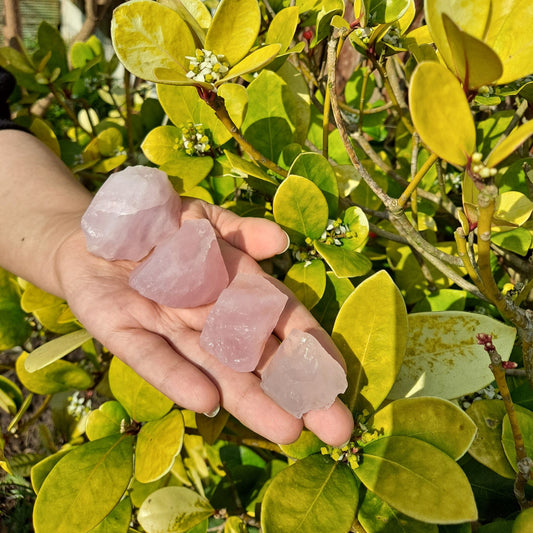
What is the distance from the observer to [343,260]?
87 cm

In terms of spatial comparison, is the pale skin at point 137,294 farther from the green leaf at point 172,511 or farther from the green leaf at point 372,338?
the green leaf at point 172,511

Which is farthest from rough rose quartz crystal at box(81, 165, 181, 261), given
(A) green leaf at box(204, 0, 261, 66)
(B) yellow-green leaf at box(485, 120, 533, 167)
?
(B) yellow-green leaf at box(485, 120, 533, 167)

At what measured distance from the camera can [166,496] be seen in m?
1.01

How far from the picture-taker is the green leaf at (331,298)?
0.97 m

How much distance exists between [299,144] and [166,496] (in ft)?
2.55

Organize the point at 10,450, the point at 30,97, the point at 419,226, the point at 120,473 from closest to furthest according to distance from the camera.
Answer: the point at 120,473, the point at 419,226, the point at 30,97, the point at 10,450

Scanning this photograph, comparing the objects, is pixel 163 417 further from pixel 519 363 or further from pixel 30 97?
pixel 30 97

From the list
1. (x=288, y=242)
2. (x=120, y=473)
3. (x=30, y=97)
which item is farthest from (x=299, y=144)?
(x=30, y=97)

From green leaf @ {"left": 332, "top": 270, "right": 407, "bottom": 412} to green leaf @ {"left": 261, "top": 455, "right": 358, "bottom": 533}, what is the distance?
131 mm

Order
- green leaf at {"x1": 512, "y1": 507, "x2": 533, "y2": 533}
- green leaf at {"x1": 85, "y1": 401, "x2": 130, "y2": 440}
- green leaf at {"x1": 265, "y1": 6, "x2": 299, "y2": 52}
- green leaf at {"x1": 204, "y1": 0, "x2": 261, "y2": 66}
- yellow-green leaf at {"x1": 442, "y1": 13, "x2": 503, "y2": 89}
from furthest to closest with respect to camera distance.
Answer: green leaf at {"x1": 85, "y1": 401, "x2": 130, "y2": 440} → green leaf at {"x1": 265, "y1": 6, "x2": 299, "y2": 52} → green leaf at {"x1": 204, "y1": 0, "x2": 261, "y2": 66} → green leaf at {"x1": 512, "y1": 507, "x2": 533, "y2": 533} → yellow-green leaf at {"x1": 442, "y1": 13, "x2": 503, "y2": 89}

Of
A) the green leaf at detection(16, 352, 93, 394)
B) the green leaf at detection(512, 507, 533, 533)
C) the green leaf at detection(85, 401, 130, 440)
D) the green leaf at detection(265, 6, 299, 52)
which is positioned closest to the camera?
the green leaf at detection(512, 507, 533, 533)

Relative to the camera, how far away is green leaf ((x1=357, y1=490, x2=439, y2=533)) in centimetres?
77

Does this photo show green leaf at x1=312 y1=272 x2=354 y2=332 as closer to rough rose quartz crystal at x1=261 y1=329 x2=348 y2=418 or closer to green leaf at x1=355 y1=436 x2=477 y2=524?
rough rose quartz crystal at x1=261 y1=329 x2=348 y2=418

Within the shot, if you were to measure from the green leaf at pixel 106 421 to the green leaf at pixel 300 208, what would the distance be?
495mm
